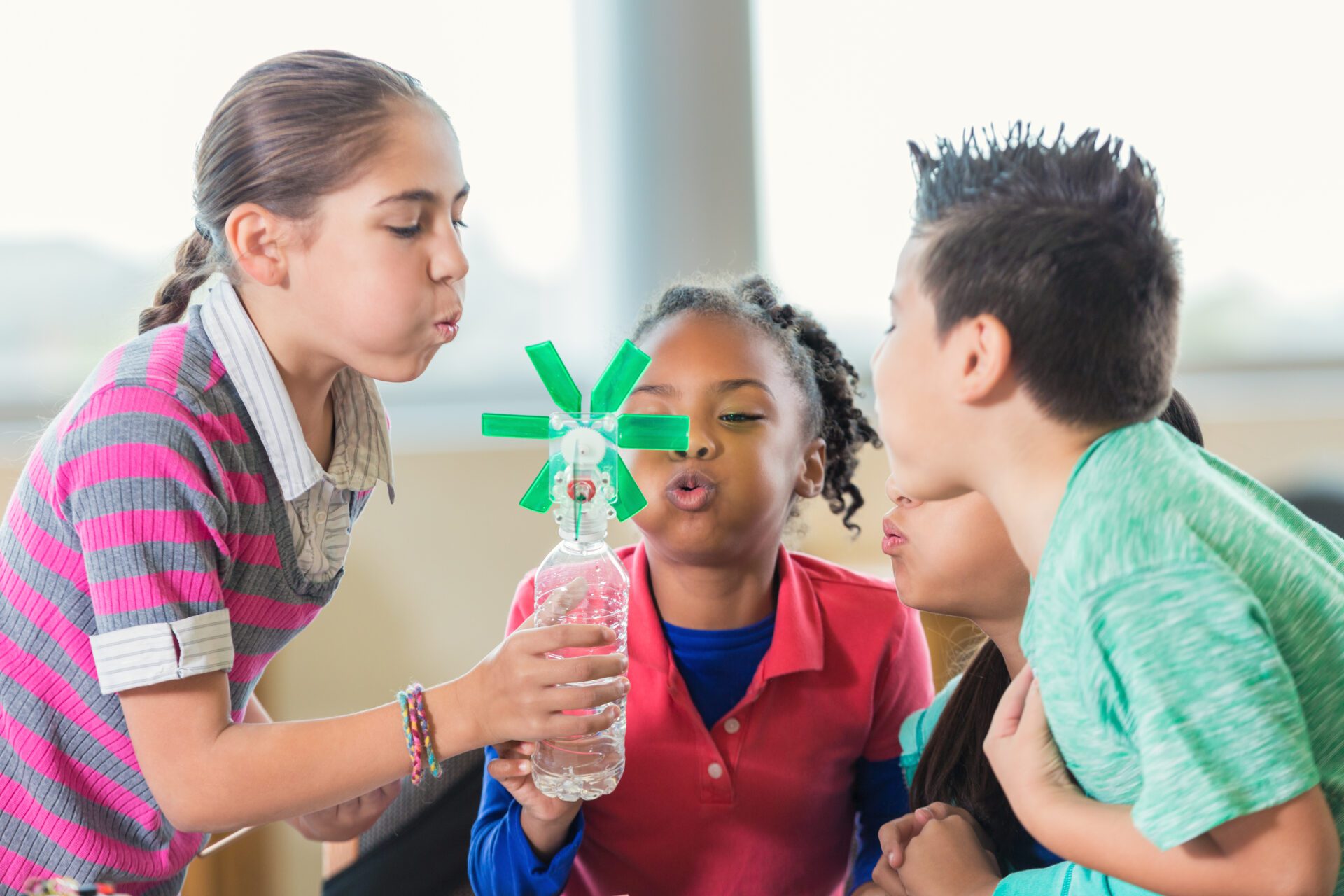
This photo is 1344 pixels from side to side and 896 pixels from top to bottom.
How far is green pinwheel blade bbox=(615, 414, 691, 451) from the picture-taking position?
3.37 ft

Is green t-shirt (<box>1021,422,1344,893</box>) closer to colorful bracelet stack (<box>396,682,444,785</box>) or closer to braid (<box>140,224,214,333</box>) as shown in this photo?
colorful bracelet stack (<box>396,682,444,785</box>)

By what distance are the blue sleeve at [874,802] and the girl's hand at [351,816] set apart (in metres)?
0.54

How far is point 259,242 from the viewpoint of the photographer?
1.06 m

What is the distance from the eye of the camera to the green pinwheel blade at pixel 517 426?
1009 millimetres

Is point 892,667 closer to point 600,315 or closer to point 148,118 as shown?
point 600,315

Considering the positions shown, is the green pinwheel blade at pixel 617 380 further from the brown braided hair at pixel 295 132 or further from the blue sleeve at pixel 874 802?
the blue sleeve at pixel 874 802

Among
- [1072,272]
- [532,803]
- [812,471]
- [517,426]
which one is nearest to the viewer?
[1072,272]

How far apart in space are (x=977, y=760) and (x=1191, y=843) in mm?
509

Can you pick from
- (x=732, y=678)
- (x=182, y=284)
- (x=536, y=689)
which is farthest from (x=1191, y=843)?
(x=182, y=284)

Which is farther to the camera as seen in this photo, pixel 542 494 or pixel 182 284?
pixel 182 284

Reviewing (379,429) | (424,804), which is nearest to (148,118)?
(379,429)

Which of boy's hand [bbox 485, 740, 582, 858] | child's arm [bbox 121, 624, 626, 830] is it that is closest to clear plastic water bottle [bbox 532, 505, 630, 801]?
boy's hand [bbox 485, 740, 582, 858]

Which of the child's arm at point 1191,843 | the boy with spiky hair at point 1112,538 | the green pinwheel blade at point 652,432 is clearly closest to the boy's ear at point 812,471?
the green pinwheel blade at point 652,432

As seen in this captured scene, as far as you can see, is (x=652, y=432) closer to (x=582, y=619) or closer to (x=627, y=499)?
(x=627, y=499)
